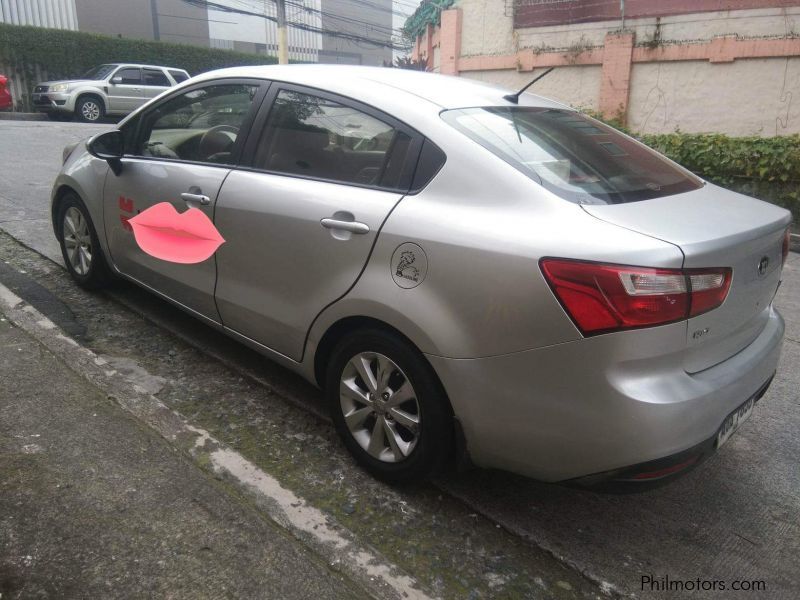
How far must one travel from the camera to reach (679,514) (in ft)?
8.72

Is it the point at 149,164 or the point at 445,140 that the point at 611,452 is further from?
the point at 149,164

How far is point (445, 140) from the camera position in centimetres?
252

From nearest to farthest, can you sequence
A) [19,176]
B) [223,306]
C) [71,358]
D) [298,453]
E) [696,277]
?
[696,277], [298,453], [223,306], [71,358], [19,176]

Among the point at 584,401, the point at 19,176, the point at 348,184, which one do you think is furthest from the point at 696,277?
the point at 19,176

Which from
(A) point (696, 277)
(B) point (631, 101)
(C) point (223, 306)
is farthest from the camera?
(B) point (631, 101)

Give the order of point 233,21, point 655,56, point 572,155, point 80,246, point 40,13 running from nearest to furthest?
point 572,155 → point 80,246 → point 655,56 → point 40,13 → point 233,21

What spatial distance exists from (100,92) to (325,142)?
1835cm

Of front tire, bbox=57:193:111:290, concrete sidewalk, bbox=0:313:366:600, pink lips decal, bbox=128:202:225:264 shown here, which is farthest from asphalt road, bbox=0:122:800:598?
front tire, bbox=57:193:111:290

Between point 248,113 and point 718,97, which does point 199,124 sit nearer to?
point 248,113

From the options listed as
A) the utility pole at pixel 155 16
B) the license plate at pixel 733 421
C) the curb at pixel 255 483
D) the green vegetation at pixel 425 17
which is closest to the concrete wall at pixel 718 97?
the green vegetation at pixel 425 17

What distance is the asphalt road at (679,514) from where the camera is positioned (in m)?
2.35

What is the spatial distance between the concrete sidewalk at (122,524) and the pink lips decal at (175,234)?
0.87m

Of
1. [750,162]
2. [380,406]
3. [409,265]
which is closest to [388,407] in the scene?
[380,406]

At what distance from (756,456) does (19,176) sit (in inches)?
353
